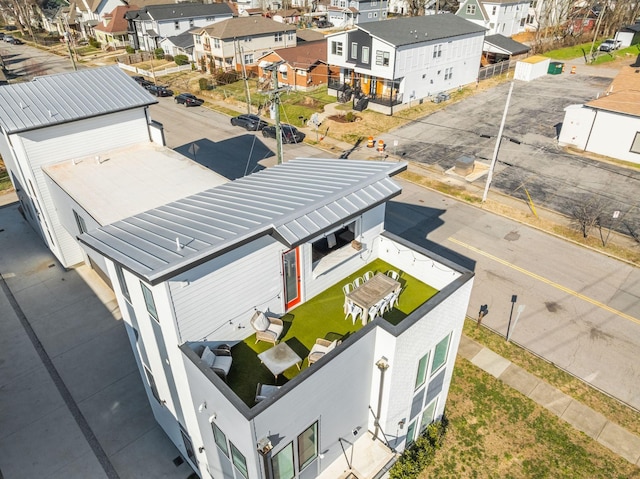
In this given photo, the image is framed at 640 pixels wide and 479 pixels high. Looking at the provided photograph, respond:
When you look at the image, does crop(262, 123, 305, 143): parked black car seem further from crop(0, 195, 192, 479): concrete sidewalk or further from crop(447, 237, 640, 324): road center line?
crop(0, 195, 192, 479): concrete sidewalk

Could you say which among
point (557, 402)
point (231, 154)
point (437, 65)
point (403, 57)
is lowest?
point (557, 402)

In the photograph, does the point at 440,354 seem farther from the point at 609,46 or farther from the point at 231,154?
the point at 609,46

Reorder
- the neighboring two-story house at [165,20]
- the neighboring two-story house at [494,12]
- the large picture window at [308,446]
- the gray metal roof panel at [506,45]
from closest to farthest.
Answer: the large picture window at [308,446], the gray metal roof panel at [506,45], the neighboring two-story house at [494,12], the neighboring two-story house at [165,20]

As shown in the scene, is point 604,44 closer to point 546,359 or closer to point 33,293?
point 546,359

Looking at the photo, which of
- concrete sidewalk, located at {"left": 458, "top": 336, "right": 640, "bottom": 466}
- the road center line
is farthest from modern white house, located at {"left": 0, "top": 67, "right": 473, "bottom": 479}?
the road center line

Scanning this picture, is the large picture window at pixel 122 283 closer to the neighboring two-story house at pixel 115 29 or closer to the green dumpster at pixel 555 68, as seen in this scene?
the green dumpster at pixel 555 68

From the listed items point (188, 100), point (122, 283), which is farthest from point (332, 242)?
point (188, 100)

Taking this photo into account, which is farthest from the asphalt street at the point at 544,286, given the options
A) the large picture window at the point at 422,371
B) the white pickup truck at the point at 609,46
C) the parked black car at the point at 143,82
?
the white pickup truck at the point at 609,46
